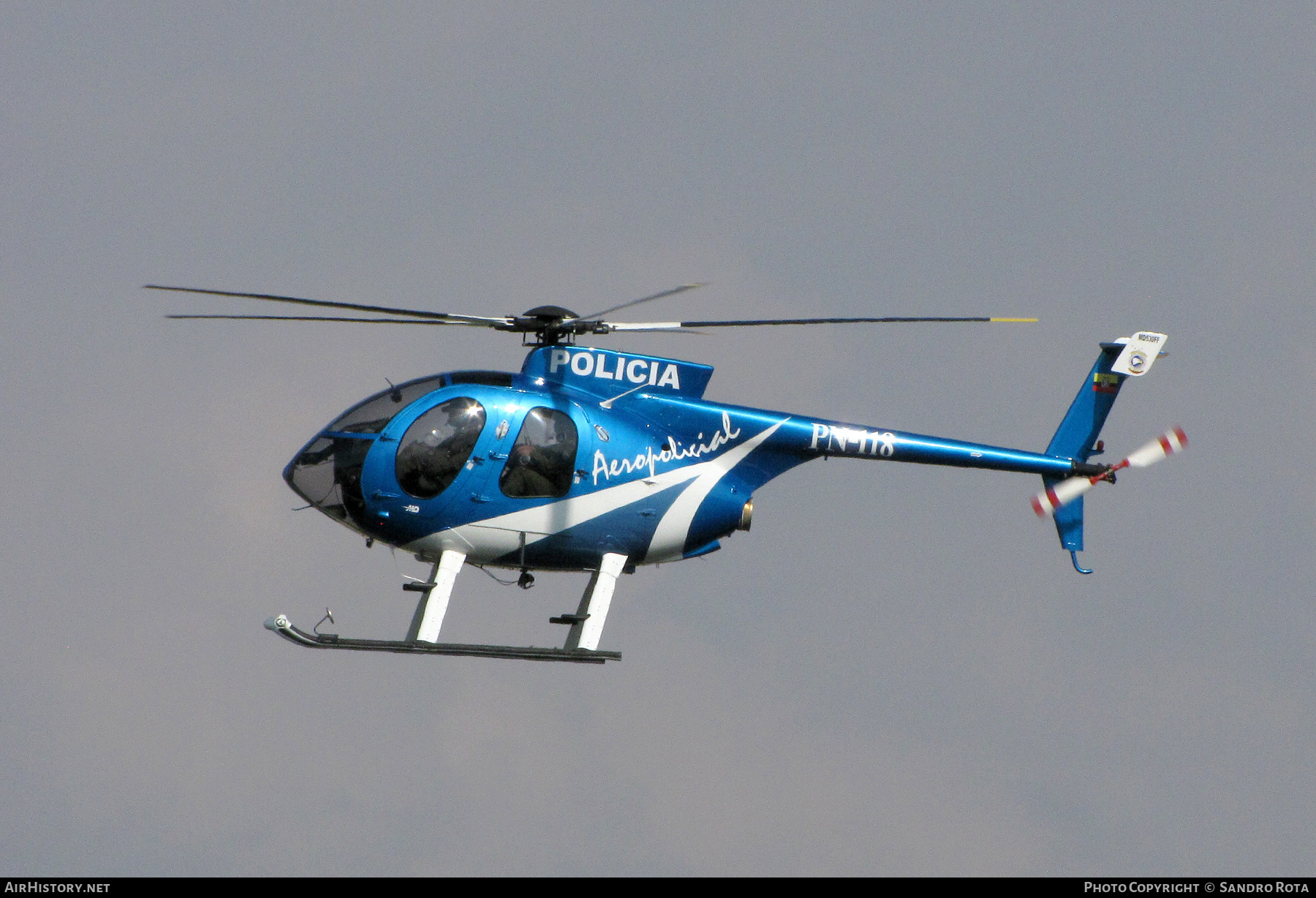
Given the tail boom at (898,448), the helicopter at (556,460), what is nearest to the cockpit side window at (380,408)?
the helicopter at (556,460)

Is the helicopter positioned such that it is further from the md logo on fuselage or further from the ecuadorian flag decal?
the ecuadorian flag decal

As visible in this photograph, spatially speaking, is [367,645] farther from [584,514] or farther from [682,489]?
[682,489]

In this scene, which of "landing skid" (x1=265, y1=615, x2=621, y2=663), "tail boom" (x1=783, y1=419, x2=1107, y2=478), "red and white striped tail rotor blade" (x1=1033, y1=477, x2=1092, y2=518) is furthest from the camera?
"red and white striped tail rotor blade" (x1=1033, y1=477, x2=1092, y2=518)

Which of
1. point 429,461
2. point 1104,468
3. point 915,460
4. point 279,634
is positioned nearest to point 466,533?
point 429,461

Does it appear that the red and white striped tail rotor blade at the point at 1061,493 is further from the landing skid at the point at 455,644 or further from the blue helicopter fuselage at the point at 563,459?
the landing skid at the point at 455,644

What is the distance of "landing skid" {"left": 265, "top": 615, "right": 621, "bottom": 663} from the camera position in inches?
765

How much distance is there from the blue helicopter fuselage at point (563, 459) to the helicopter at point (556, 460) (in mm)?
20

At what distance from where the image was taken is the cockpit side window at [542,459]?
68.4 ft

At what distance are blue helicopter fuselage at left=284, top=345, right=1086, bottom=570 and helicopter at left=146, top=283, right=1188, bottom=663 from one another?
20mm

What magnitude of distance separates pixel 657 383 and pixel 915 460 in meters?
3.70

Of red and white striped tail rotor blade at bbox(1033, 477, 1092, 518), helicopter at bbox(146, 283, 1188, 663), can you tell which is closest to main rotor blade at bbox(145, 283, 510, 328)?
helicopter at bbox(146, 283, 1188, 663)

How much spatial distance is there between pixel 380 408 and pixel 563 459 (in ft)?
7.65

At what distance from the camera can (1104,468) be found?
947 inches

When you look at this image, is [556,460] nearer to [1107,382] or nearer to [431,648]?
[431,648]
